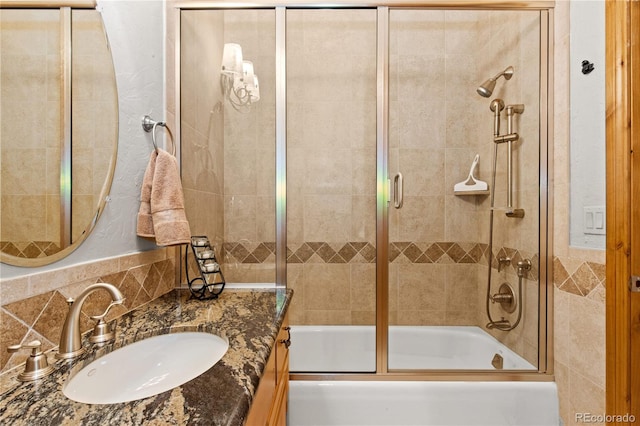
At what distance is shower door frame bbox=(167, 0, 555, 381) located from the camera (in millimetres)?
1593

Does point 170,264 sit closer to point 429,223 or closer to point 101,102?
point 101,102

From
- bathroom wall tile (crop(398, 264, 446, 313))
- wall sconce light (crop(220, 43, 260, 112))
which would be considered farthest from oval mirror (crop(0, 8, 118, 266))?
bathroom wall tile (crop(398, 264, 446, 313))

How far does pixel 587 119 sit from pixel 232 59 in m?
1.73

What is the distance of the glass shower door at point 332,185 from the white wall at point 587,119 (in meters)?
0.91

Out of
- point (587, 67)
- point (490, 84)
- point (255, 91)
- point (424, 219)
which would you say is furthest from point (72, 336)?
point (490, 84)

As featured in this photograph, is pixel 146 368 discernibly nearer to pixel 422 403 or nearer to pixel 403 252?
pixel 422 403

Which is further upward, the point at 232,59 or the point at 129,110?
the point at 232,59

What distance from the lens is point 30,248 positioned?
2.55 ft

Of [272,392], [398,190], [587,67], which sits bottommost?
[272,392]

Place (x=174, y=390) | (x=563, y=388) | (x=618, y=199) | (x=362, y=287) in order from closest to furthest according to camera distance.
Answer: (x=174, y=390)
(x=618, y=199)
(x=563, y=388)
(x=362, y=287)

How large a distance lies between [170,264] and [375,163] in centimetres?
114

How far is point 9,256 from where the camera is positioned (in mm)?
721

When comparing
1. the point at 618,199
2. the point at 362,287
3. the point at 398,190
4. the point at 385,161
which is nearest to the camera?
the point at 618,199

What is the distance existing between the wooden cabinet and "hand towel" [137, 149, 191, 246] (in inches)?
21.8
